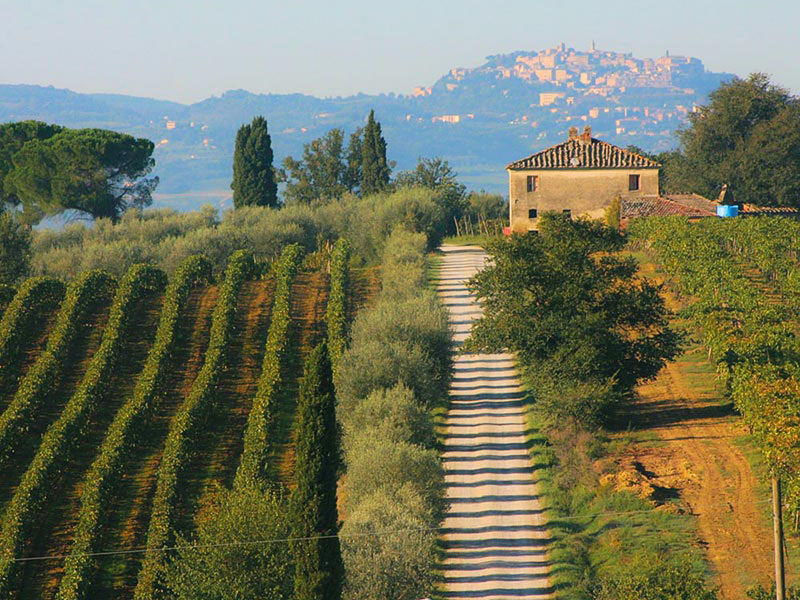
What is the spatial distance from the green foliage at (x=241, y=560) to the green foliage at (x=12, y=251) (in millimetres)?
36251

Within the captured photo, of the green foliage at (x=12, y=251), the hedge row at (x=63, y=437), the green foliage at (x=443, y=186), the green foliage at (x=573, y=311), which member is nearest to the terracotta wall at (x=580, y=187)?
the green foliage at (x=443, y=186)

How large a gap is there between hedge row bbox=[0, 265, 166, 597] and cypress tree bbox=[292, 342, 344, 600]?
9461mm

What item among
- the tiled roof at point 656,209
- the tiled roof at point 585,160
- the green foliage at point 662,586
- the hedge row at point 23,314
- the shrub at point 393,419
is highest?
the tiled roof at point 585,160

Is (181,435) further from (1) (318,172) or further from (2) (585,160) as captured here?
(1) (318,172)

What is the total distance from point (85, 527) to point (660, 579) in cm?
1529

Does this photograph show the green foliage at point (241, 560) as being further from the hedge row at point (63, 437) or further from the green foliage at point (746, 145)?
the green foliage at point (746, 145)

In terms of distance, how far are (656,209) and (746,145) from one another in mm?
21137

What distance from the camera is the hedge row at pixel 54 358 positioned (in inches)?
1480

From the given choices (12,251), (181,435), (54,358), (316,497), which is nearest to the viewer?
(316,497)

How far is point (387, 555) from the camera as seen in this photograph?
992 inches

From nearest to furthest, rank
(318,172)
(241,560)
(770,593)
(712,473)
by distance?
(770,593) → (241,560) → (712,473) → (318,172)

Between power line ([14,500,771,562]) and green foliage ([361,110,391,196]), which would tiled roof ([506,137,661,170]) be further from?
power line ([14,500,771,562])

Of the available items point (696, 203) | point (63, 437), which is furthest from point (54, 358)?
point (696, 203)

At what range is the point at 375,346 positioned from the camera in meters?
37.9
